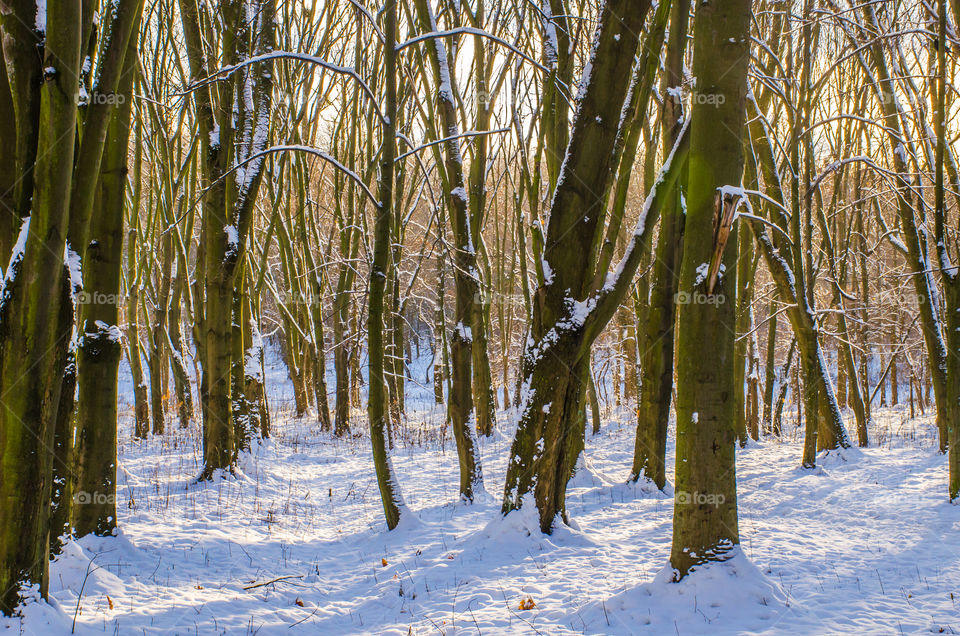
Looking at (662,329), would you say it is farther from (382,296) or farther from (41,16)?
(41,16)

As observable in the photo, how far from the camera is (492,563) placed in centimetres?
451

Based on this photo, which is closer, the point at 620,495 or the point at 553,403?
the point at 553,403

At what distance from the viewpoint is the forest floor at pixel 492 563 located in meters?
3.37

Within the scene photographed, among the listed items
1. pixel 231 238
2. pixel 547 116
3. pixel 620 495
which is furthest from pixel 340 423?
pixel 547 116

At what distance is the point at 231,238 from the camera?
7633 millimetres

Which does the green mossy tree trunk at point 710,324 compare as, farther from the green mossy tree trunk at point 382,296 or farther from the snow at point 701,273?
the green mossy tree trunk at point 382,296

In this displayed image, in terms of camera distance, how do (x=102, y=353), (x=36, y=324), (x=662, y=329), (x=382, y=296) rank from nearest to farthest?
(x=36, y=324)
(x=102, y=353)
(x=382, y=296)
(x=662, y=329)

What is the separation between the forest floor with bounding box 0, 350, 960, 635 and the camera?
3365 mm

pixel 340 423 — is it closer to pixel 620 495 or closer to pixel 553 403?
pixel 620 495

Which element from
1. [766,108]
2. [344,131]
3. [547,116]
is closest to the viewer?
[547,116]

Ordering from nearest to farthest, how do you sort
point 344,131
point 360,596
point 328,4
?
point 360,596 < point 328,4 < point 344,131

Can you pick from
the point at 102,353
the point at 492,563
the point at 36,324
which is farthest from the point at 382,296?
the point at 36,324

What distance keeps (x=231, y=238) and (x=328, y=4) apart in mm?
6727

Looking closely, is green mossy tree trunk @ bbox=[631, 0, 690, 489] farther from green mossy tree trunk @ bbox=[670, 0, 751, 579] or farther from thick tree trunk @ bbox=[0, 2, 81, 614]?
thick tree trunk @ bbox=[0, 2, 81, 614]
